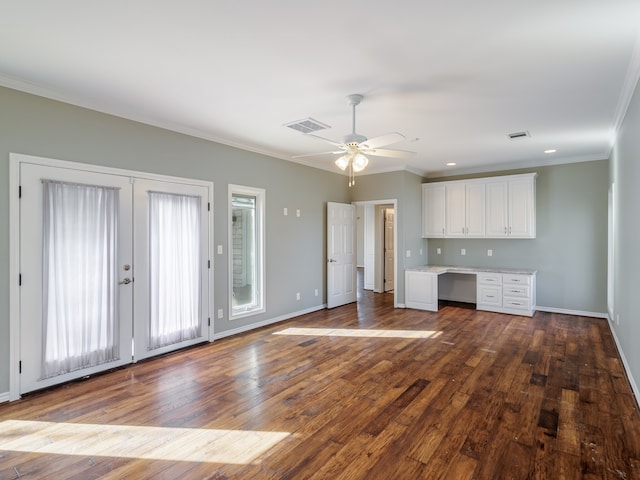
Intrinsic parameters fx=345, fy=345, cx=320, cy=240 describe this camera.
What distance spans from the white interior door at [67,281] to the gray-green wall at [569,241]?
256 inches

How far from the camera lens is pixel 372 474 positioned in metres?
2.06

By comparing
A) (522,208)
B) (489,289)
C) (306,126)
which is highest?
(306,126)

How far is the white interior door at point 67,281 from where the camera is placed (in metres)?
3.08

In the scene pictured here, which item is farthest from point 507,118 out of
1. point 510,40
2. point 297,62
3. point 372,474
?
point 372,474

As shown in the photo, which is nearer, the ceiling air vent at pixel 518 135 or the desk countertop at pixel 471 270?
the ceiling air vent at pixel 518 135

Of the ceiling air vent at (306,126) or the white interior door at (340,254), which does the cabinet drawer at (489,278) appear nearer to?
the white interior door at (340,254)

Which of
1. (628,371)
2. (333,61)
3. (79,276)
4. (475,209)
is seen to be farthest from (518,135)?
Answer: (79,276)

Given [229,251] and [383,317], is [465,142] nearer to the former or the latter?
[383,317]

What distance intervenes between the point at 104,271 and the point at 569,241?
7076mm

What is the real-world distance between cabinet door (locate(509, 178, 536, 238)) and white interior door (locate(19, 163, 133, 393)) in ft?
20.2

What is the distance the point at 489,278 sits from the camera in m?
6.32

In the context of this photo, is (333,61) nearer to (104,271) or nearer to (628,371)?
(104,271)

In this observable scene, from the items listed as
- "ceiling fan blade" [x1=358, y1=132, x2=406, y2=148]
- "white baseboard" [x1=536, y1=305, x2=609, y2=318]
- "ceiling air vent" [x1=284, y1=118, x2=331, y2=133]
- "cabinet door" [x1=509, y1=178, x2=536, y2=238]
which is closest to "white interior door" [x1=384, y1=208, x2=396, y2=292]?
"cabinet door" [x1=509, y1=178, x2=536, y2=238]

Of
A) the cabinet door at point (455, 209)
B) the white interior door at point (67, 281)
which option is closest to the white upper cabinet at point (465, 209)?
the cabinet door at point (455, 209)
